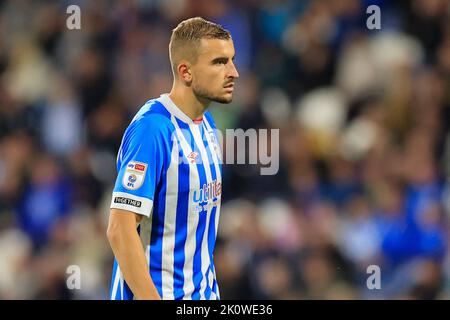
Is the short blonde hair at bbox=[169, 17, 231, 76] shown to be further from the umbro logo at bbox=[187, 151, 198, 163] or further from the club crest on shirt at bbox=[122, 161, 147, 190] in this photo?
the club crest on shirt at bbox=[122, 161, 147, 190]

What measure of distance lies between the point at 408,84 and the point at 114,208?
4.25 m

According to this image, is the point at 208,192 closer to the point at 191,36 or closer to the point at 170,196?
the point at 170,196

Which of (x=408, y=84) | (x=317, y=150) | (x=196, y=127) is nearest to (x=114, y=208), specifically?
(x=196, y=127)

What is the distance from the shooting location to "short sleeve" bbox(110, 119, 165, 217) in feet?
11.5

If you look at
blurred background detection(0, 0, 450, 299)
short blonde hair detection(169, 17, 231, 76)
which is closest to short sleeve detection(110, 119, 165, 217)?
short blonde hair detection(169, 17, 231, 76)

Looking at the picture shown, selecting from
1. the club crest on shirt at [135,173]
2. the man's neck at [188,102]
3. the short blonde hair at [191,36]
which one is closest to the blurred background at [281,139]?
the man's neck at [188,102]

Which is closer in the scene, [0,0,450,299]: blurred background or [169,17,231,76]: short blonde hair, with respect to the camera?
[169,17,231,76]: short blonde hair

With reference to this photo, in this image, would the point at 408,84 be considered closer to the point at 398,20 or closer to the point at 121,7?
the point at 398,20

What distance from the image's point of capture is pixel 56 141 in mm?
7367

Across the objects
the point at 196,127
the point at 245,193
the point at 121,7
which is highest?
the point at 121,7

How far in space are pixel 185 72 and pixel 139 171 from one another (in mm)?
540

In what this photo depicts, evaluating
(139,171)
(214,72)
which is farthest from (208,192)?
(214,72)

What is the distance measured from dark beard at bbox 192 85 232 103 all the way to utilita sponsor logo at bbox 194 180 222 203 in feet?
1.13

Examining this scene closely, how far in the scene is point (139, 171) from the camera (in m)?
3.53
